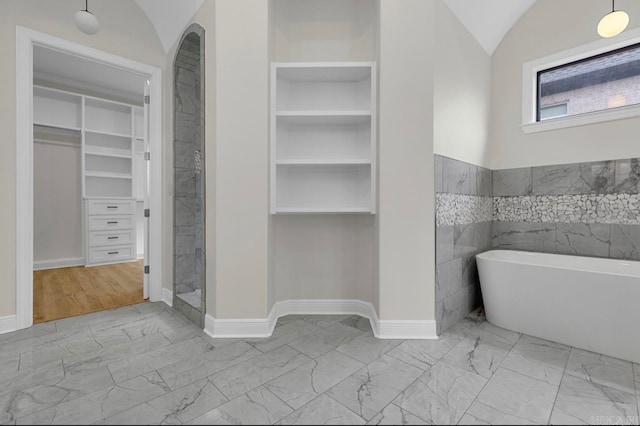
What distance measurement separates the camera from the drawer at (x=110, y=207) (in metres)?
4.28

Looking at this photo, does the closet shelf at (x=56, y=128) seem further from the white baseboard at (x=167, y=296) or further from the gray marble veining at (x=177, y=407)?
the gray marble veining at (x=177, y=407)

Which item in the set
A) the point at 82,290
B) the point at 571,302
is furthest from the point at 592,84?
the point at 82,290

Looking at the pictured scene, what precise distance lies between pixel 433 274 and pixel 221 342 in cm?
156

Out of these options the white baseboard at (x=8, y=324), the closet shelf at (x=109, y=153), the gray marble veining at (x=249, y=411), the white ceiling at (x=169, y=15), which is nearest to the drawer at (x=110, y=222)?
the closet shelf at (x=109, y=153)

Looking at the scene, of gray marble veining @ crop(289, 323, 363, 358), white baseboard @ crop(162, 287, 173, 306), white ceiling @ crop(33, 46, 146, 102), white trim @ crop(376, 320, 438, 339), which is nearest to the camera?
gray marble veining @ crop(289, 323, 363, 358)

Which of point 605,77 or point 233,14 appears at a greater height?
point 233,14

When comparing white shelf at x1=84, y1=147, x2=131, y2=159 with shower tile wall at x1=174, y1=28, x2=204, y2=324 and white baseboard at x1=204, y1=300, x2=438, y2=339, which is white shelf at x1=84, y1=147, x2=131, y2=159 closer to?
shower tile wall at x1=174, y1=28, x2=204, y2=324

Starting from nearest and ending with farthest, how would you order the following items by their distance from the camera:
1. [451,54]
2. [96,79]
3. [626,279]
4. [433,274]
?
[626,279], [433,274], [451,54], [96,79]

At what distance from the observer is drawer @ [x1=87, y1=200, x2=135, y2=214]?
428 centimetres

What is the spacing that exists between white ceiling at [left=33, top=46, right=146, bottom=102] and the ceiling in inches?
41.7

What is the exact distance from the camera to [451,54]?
222cm

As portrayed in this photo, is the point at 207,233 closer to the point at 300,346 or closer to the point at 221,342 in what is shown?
the point at 221,342

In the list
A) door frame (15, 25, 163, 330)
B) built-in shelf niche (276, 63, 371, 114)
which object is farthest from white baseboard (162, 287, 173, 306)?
built-in shelf niche (276, 63, 371, 114)

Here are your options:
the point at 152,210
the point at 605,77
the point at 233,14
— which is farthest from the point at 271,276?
the point at 605,77
